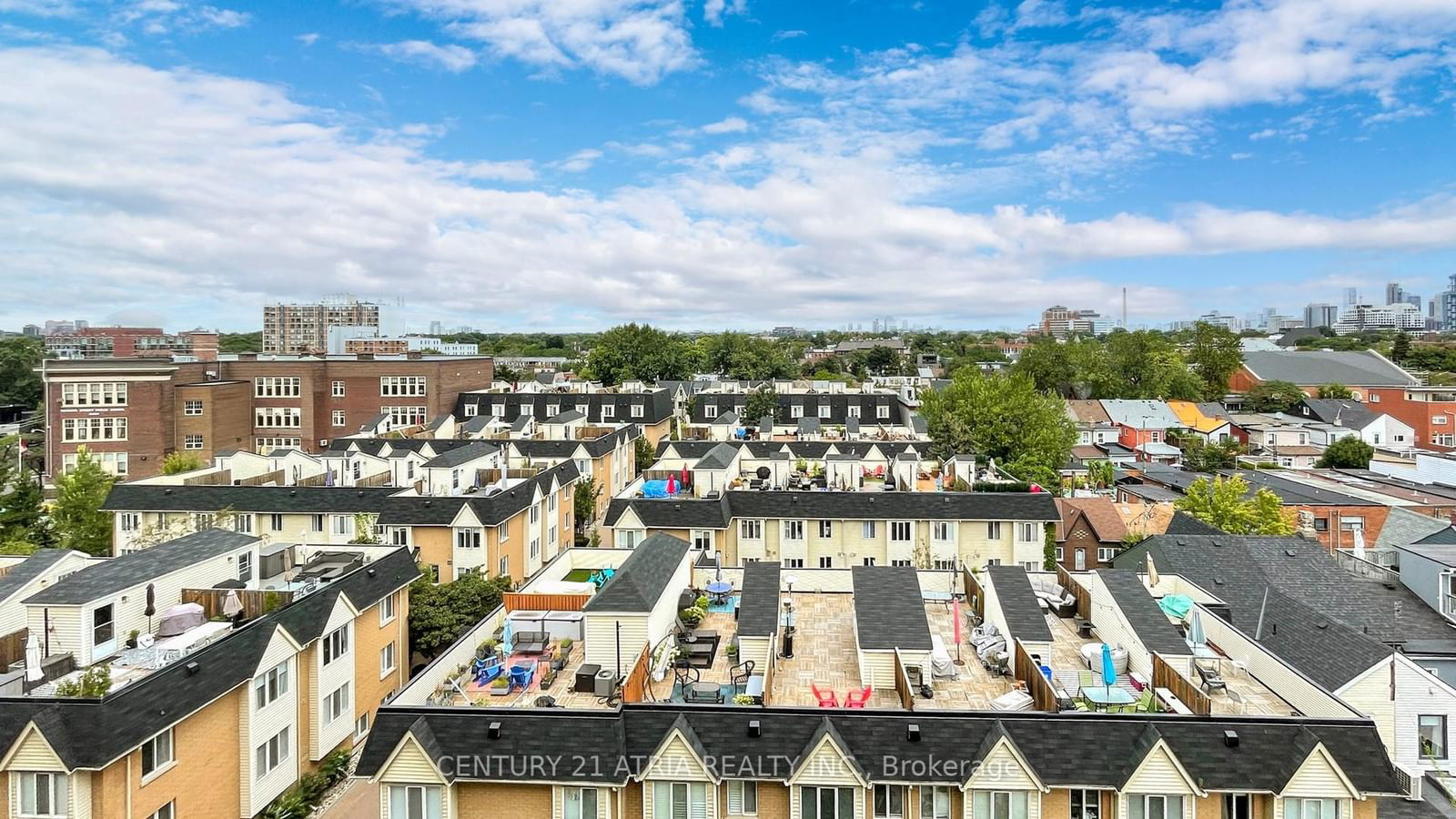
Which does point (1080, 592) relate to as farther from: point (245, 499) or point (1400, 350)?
point (1400, 350)

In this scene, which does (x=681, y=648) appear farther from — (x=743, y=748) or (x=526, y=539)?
(x=526, y=539)

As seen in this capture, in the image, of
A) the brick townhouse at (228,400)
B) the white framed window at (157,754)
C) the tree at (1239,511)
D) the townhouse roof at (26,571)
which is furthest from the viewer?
the brick townhouse at (228,400)

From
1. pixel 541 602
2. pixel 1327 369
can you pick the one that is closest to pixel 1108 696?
pixel 541 602

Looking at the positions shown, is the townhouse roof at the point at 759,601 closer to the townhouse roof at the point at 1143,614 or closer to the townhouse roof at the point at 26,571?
the townhouse roof at the point at 1143,614

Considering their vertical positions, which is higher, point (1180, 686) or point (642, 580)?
point (642, 580)

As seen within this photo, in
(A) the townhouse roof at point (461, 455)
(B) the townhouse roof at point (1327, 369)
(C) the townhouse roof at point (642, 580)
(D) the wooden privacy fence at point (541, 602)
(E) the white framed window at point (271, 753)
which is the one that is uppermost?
(B) the townhouse roof at point (1327, 369)

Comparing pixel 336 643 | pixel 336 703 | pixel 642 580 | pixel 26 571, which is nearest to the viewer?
pixel 642 580

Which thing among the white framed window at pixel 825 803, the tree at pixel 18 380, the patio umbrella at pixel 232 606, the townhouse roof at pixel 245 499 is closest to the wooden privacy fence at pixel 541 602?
the patio umbrella at pixel 232 606
